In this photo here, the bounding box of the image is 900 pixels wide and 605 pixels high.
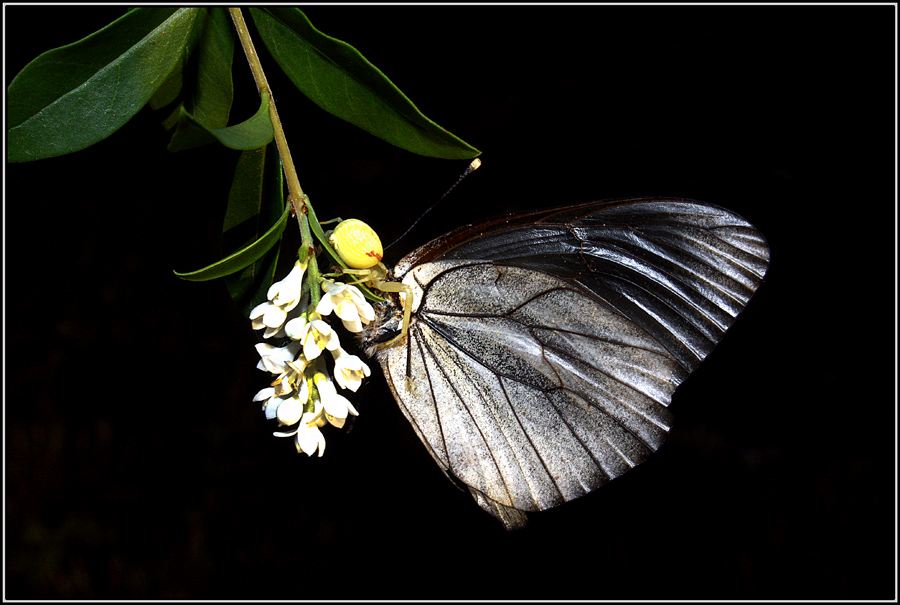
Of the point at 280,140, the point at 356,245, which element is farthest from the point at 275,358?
the point at 280,140

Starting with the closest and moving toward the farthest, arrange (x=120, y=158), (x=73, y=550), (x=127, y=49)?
(x=127, y=49) < (x=120, y=158) < (x=73, y=550)

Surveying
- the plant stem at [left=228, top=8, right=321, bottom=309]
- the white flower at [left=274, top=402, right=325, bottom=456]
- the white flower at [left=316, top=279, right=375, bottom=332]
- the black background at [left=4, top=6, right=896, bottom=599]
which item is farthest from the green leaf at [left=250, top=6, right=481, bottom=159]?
the black background at [left=4, top=6, right=896, bottom=599]

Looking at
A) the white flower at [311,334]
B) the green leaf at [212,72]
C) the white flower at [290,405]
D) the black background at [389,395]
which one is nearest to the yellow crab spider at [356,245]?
the white flower at [311,334]

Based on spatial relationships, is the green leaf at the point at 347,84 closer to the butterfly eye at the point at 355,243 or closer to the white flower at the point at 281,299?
the butterfly eye at the point at 355,243

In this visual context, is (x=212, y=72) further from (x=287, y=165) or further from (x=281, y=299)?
(x=281, y=299)

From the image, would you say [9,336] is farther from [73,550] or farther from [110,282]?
[73,550]

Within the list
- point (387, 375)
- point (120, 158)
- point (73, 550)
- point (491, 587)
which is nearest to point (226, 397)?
point (73, 550)
